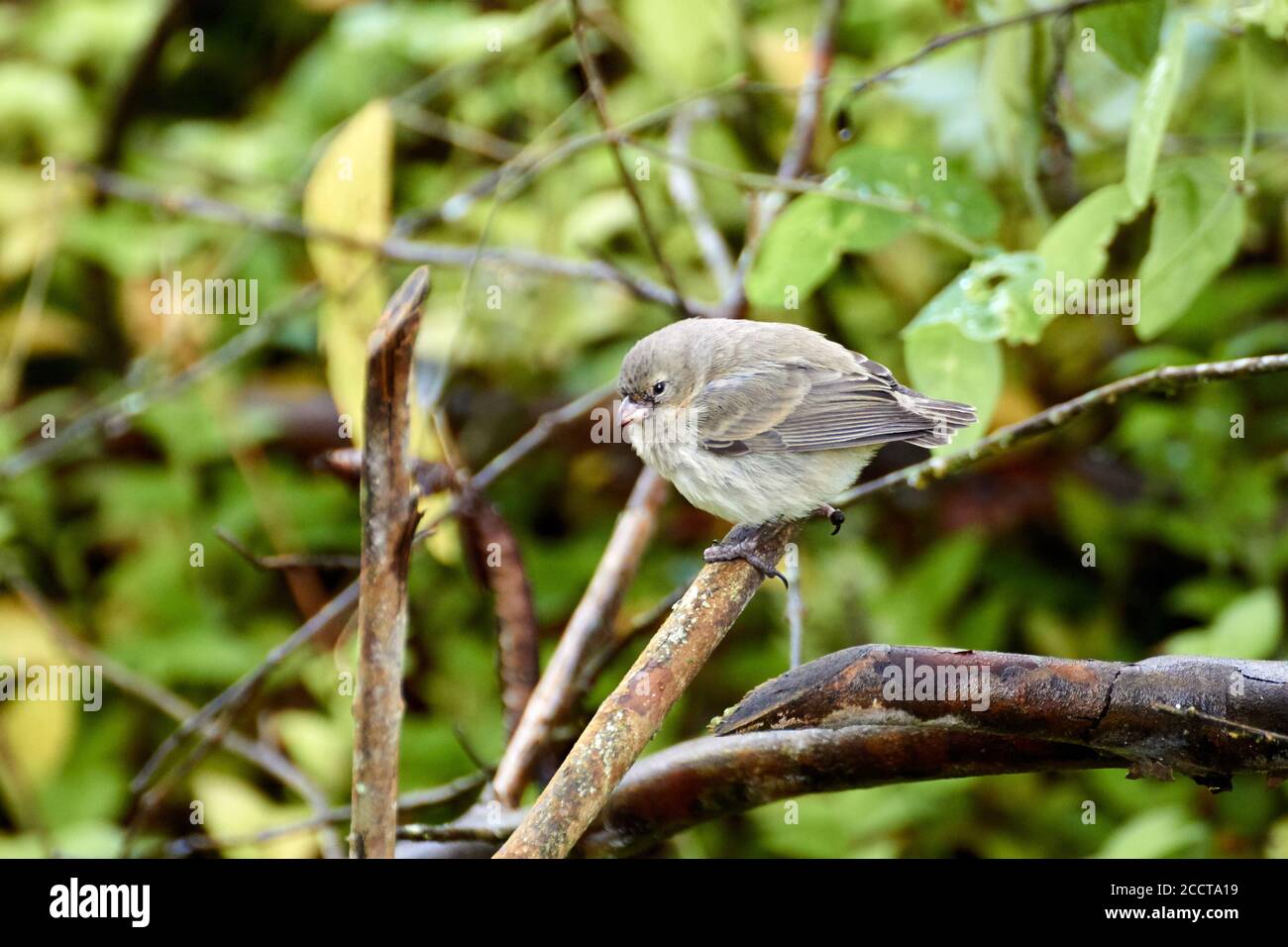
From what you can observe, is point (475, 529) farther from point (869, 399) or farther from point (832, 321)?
point (832, 321)

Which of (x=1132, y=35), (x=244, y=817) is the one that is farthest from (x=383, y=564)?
(x=244, y=817)

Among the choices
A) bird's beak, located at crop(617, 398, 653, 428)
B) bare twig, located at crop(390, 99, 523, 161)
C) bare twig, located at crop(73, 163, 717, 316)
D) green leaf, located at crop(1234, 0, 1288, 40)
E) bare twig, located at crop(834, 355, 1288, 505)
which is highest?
bare twig, located at crop(390, 99, 523, 161)

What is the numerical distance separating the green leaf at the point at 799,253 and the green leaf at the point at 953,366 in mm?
272

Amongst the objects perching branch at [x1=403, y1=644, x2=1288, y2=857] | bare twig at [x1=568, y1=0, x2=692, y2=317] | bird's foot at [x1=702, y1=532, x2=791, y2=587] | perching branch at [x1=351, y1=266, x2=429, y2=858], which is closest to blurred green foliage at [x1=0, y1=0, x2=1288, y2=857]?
bare twig at [x1=568, y1=0, x2=692, y2=317]

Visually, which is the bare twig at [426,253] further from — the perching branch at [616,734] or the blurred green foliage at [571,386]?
the perching branch at [616,734]

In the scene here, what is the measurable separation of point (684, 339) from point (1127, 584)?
2276mm

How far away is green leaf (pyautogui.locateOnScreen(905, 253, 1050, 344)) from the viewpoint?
216cm

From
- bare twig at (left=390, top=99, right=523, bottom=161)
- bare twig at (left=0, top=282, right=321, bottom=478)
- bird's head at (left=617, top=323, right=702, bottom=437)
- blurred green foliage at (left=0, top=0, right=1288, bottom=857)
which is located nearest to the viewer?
bird's head at (left=617, top=323, right=702, bottom=437)

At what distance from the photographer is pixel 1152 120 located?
81.5 inches

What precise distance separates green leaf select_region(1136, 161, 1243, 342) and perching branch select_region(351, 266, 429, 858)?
1405 millimetres

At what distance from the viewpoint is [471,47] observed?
174 inches

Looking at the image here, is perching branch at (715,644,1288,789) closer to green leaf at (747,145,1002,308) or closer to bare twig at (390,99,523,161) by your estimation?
green leaf at (747,145,1002,308)

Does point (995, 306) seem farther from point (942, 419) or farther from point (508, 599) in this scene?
point (508, 599)

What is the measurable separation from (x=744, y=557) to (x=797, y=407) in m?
0.76
